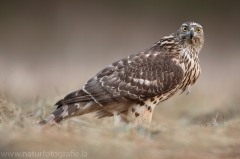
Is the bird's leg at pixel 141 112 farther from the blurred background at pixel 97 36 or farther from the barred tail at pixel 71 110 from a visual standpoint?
the blurred background at pixel 97 36

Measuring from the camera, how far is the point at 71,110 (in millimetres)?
7605

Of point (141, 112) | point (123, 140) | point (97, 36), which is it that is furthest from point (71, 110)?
point (97, 36)

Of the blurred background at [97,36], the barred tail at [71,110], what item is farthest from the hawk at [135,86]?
the blurred background at [97,36]

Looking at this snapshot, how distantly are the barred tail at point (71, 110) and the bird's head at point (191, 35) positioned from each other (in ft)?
4.86

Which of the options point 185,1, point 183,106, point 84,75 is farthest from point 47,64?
point 185,1

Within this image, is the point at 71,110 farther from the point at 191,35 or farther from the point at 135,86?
the point at 191,35

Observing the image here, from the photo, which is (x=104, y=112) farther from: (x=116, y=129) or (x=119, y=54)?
(x=119, y=54)

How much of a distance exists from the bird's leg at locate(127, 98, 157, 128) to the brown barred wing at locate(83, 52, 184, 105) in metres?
0.09

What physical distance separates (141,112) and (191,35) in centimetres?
127

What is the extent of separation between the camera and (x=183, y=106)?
35.8 ft

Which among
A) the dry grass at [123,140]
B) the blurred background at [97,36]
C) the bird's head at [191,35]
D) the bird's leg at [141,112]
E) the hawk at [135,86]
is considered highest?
the blurred background at [97,36]

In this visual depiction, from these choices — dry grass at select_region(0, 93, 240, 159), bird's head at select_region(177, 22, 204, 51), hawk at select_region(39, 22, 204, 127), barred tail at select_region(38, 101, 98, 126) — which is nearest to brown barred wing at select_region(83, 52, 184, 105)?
hawk at select_region(39, 22, 204, 127)

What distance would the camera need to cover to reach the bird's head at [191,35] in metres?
8.37

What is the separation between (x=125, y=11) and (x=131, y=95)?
10.4m
